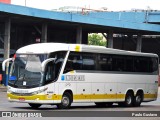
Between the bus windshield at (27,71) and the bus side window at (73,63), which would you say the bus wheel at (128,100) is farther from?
the bus windshield at (27,71)

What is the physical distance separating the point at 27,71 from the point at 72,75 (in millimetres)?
2321

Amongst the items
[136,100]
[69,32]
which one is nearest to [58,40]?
[69,32]

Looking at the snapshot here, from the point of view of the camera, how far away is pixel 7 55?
4831cm

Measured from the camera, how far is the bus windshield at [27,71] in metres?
21.9

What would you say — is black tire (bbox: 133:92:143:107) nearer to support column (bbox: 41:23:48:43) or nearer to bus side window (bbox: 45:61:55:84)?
bus side window (bbox: 45:61:55:84)

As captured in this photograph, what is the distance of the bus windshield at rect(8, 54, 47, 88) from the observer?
21.9 m

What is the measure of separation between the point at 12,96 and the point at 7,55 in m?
26.5

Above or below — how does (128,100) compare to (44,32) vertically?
below

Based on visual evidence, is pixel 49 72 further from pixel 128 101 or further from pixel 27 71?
pixel 128 101

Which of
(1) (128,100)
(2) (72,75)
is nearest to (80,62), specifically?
(2) (72,75)

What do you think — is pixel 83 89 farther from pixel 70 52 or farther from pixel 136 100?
pixel 136 100

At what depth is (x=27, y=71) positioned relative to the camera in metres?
22.1

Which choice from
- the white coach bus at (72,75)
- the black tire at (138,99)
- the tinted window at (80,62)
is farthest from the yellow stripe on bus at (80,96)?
the tinted window at (80,62)

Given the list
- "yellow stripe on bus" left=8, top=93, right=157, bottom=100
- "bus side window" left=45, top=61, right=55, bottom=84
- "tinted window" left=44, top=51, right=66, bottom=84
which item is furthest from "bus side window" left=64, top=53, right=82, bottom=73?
"yellow stripe on bus" left=8, top=93, right=157, bottom=100
